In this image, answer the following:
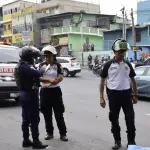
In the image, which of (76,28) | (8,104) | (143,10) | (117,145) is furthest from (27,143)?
(76,28)

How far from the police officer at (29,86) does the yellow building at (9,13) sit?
61889 mm

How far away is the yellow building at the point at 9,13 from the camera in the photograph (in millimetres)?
67625

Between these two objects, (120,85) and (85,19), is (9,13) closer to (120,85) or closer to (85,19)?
(85,19)

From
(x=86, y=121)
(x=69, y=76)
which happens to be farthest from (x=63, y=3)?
(x=86, y=121)

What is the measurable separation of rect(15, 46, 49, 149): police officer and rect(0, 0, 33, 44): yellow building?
203 ft

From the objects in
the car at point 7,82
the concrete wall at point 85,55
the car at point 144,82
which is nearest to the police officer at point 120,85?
the car at point 7,82

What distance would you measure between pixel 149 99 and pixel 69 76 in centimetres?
1562

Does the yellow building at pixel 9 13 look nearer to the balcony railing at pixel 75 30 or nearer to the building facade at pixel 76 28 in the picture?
the building facade at pixel 76 28

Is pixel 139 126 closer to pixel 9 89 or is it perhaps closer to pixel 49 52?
pixel 49 52

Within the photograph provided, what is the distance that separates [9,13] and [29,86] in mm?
66072

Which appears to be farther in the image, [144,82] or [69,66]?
[69,66]

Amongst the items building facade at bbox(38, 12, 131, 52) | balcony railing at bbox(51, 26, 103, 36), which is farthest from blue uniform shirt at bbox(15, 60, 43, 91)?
balcony railing at bbox(51, 26, 103, 36)

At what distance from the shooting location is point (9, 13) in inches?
2741

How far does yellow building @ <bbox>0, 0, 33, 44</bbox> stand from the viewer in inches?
2662
